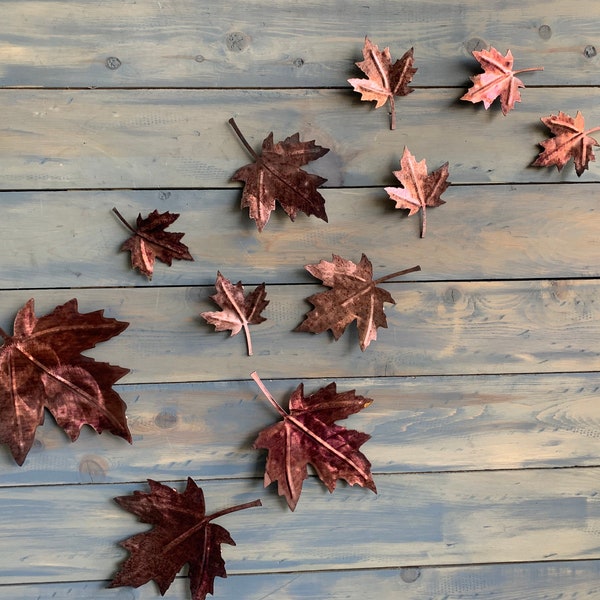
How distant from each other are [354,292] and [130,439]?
15.3 inches

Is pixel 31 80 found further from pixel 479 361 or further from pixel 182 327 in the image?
pixel 479 361

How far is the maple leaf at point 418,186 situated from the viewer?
1042 millimetres

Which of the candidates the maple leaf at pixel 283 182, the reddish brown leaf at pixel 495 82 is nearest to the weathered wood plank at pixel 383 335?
the maple leaf at pixel 283 182

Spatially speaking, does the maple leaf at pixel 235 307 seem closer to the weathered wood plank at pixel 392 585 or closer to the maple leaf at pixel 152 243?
the maple leaf at pixel 152 243

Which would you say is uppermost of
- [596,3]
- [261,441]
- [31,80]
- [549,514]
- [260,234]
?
[596,3]

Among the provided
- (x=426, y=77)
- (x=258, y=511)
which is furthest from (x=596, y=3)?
(x=258, y=511)

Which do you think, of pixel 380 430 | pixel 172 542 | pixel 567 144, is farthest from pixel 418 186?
pixel 172 542

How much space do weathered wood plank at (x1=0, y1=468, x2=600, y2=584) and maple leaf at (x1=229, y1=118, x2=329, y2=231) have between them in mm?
408

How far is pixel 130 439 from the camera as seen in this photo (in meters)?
1.01

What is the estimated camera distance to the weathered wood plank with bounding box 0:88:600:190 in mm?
1028

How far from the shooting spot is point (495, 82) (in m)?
1.06

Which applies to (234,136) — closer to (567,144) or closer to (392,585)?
(567,144)

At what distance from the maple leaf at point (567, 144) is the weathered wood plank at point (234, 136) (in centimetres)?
2

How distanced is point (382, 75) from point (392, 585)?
0.77 m
